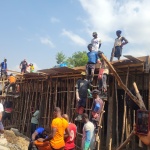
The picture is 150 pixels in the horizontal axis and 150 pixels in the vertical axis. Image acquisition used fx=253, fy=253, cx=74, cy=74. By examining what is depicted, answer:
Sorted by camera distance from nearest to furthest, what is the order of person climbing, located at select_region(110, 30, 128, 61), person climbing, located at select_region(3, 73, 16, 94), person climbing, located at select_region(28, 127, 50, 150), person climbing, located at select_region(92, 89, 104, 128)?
person climbing, located at select_region(28, 127, 50, 150) → person climbing, located at select_region(92, 89, 104, 128) → person climbing, located at select_region(110, 30, 128, 61) → person climbing, located at select_region(3, 73, 16, 94)

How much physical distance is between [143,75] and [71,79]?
3405 millimetres

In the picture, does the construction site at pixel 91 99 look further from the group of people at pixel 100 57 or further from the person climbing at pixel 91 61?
the person climbing at pixel 91 61

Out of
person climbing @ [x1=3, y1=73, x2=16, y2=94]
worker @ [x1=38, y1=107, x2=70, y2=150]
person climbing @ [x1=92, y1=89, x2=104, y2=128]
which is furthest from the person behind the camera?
person climbing @ [x1=3, y1=73, x2=16, y2=94]

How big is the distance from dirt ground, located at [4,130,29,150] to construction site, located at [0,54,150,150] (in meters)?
1.32

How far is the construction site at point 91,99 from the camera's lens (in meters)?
8.57

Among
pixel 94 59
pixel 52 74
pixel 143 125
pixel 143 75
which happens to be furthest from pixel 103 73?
pixel 143 125

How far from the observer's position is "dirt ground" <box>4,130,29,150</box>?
10473 millimetres

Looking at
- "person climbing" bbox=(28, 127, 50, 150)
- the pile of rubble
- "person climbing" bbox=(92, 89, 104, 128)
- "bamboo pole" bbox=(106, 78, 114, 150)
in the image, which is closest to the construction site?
"bamboo pole" bbox=(106, 78, 114, 150)

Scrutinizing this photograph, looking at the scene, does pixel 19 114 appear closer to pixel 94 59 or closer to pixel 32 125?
pixel 32 125

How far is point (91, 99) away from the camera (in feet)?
35.0

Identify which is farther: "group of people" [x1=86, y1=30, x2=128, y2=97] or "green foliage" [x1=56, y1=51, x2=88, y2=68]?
"green foliage" [x1=56, y1=51, x2=88, y2=68]

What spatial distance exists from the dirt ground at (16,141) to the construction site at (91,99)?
132cm

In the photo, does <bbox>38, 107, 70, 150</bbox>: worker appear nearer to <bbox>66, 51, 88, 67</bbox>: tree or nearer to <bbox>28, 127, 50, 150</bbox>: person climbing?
<bbox>28, 127, 50, 150</bbox>: person climbing

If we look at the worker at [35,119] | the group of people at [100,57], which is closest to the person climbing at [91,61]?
the group of people at [100,57]
